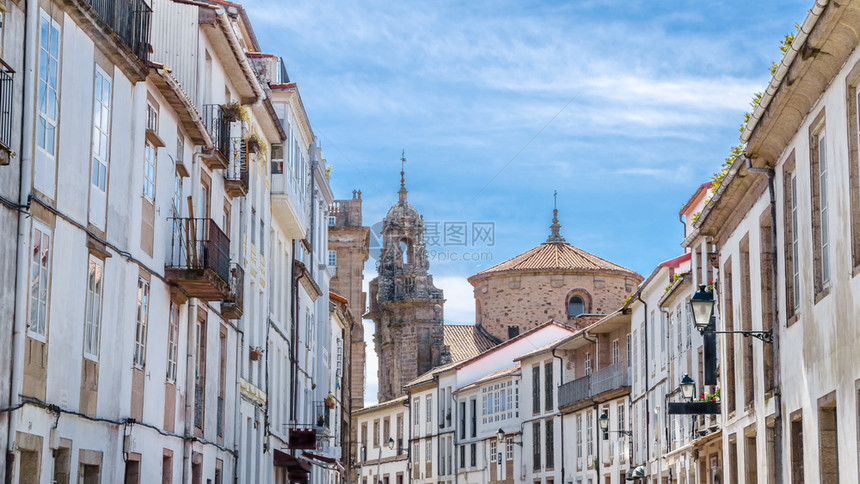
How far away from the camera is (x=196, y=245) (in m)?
21.8

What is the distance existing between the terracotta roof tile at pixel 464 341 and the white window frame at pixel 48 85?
6870 cm

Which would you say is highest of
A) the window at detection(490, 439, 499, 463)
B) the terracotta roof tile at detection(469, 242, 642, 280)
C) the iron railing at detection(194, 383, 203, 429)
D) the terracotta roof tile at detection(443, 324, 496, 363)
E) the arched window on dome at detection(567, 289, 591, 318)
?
the terracotta roof tile at detection(469, 242, 642, 280)

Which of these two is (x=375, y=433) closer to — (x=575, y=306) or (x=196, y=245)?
(x=575, y=306)

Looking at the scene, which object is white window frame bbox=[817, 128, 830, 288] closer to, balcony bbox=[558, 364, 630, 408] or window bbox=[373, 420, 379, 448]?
balcony bbox=[558, 364, 630, 408]

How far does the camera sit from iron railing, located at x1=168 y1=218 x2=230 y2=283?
21.3m

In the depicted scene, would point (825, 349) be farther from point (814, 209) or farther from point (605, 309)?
point (605, 309)

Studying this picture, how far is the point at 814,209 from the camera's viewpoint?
1558 centimetres

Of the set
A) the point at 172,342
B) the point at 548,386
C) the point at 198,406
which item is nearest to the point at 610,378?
the point at 548,386

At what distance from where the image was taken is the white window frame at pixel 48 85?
14.6m

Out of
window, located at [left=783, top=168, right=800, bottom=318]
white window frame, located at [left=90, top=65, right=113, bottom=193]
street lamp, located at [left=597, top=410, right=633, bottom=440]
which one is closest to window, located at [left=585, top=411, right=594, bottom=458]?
street lamp, located at [left=597, top=410, right=633, bottom=440]

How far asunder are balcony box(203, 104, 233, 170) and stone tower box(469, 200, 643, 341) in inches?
2229

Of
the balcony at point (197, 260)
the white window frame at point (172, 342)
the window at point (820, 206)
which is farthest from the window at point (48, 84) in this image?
the window at point (820, 206)

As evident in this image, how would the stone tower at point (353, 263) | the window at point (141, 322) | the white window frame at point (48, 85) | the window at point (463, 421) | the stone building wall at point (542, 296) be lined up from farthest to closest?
the stone tower at point (353, 263) < the stone building wall at point (542, 296) < the window at point (463, 421) < the window at point (141, 322) < the white window frame at point (48, 85)

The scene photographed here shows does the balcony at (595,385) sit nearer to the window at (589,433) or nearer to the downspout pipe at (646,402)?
the window at (589,433)
